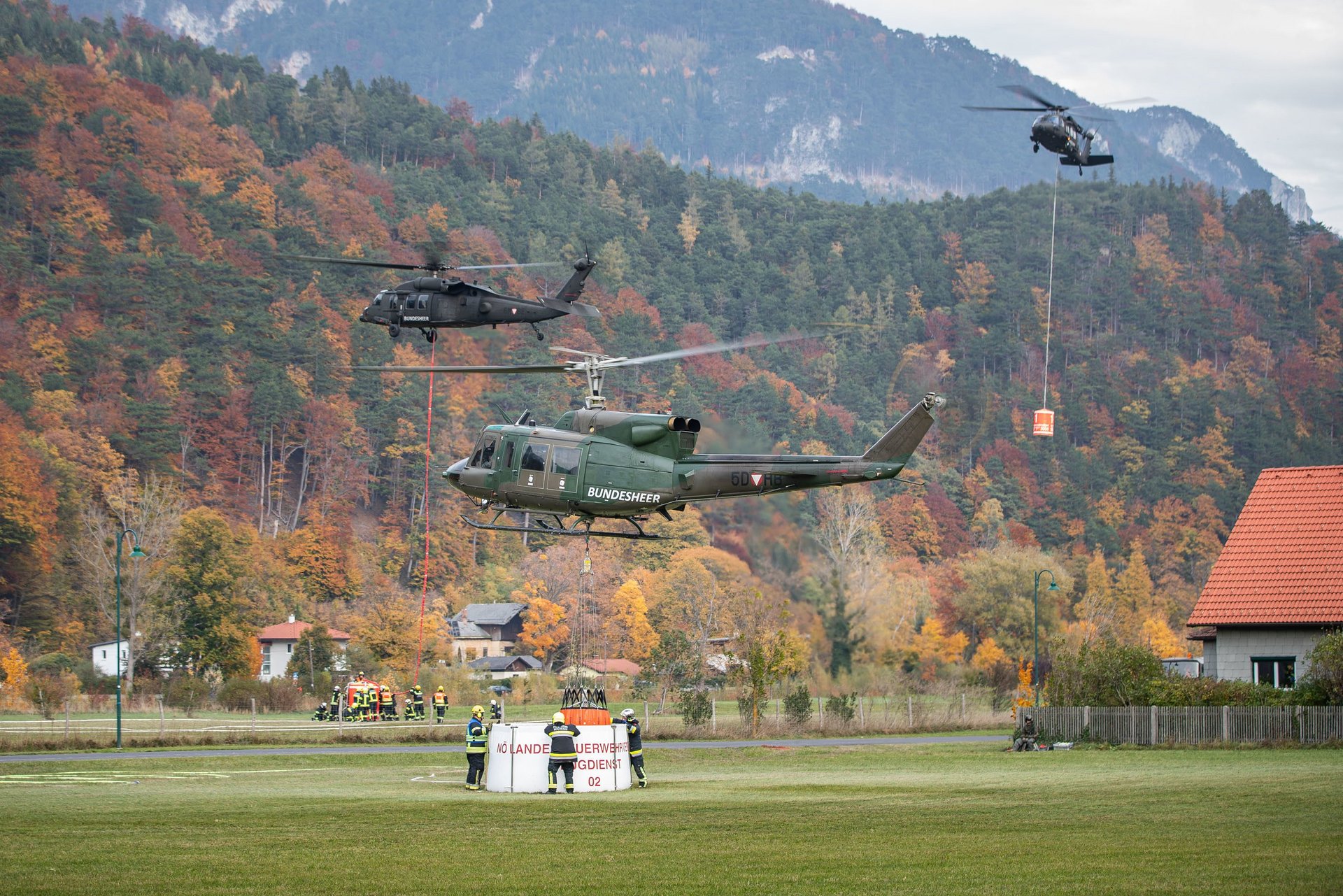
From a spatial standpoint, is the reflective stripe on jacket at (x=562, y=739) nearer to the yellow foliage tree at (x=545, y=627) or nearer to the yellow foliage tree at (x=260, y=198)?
the yellow foliage tree at (x=545, y=627)

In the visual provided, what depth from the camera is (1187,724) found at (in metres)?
40.8

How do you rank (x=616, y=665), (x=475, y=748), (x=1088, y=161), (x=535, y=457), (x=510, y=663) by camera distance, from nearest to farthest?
(x=475, y=748) < (x=535, y=457) < (x=1088, y=161) < (x=616, y=665) < (x=510, y=663)

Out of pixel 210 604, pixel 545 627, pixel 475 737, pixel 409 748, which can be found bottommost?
pixel 409 748

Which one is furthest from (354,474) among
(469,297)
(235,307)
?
(469,297)

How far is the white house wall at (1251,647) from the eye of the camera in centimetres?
4247

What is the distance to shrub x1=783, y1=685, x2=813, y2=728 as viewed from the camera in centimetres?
5197

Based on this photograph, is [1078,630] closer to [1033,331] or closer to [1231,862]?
[1231,862]

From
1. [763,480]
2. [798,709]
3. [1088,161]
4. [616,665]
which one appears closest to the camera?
[763,480]

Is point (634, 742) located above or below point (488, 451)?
below

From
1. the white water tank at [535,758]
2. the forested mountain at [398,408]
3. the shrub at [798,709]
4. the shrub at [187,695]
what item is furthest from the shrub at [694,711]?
the shrub at [187,695]

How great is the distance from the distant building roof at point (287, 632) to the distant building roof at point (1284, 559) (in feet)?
173

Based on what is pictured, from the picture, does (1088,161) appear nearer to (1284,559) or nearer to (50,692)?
(1284,559)

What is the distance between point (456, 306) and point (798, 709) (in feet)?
57.7

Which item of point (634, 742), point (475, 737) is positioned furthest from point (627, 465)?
point (475, 737)
